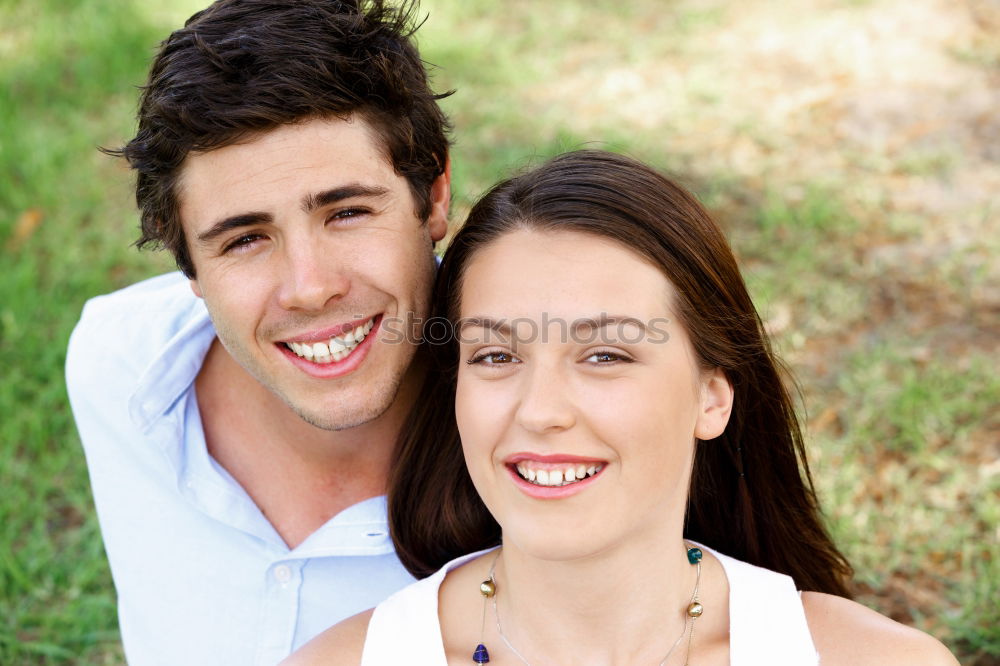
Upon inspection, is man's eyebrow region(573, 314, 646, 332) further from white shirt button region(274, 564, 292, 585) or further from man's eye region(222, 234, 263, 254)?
white shirt button region(274, 564, 292, 585)

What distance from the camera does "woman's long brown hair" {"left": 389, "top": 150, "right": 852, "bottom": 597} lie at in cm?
246

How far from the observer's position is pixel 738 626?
8.11 feet

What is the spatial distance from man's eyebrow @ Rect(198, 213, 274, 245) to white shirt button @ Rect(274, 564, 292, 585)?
0.97 metres

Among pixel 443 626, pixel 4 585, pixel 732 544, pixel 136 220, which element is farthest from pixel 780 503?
pixel 136 220

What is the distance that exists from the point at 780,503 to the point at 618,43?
4.73 metres

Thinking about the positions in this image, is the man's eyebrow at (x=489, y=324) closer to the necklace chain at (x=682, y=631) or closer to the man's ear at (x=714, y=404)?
the man's ear at (x=714, y=404)

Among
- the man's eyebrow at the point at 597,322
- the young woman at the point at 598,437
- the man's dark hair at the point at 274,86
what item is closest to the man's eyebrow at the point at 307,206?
the man's dark hair at the point at 274,86

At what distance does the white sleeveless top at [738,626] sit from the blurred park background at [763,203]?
1254 millimetres

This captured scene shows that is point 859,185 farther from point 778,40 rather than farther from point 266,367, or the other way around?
point 266,367

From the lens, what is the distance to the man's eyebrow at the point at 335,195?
8.75 ft

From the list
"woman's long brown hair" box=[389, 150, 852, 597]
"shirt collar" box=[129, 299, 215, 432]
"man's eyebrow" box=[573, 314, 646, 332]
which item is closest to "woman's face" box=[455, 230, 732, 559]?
"man's eyebrow" box=[573, 314, 646, 332]

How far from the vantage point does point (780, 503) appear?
2.99m

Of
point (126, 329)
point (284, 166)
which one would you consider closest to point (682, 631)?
point (284, 166)

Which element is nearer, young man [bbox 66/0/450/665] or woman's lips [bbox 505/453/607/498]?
woman's lips [bbox 505/453/607/498]
